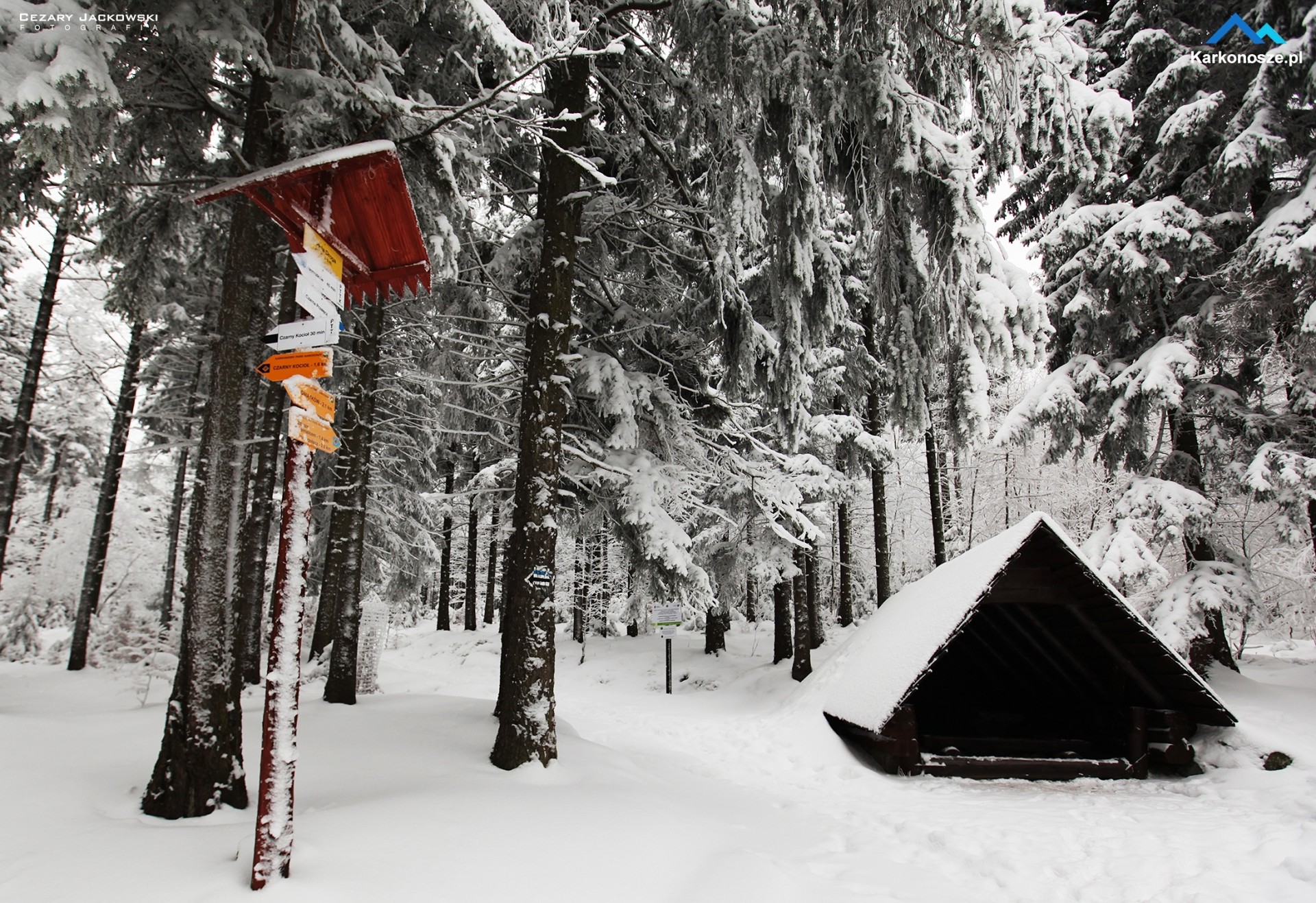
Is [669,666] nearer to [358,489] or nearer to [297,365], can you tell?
[358,489]

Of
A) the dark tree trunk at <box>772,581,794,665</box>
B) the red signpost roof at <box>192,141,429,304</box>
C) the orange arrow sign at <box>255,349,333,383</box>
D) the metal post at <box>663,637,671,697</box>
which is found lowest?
the metal post at <box>663,637,671,697</box>

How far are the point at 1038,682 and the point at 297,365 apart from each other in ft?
35.2

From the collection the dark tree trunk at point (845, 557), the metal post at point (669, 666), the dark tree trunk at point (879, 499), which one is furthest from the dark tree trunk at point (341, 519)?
the dark tree trunk at point (879, 499)

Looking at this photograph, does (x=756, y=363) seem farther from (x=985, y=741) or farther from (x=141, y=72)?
(x=141, y=72)

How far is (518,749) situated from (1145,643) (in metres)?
7.20

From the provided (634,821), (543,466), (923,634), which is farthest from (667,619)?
(634,821)

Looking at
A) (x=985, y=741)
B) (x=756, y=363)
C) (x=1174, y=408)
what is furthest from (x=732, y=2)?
(x=1174, y=408)

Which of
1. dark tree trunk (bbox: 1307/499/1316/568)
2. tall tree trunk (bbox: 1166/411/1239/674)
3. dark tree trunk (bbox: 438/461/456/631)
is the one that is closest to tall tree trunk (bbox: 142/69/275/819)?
tall tree trunk (bbox: 1166/411/1239/674)

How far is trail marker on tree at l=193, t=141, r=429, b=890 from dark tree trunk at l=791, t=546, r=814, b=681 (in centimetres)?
1087

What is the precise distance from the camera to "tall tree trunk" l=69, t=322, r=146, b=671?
44.1ft

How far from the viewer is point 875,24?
523 cm

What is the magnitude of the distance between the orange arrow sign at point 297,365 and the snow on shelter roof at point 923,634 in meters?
6.96

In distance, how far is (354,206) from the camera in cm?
429

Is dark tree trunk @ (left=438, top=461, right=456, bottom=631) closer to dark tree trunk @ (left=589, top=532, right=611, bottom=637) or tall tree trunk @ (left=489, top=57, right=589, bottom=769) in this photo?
dark tree trunk @ (left=589, top=532, right=611, bottom=637)
